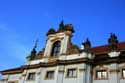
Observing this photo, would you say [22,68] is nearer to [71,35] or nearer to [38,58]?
[38,58]

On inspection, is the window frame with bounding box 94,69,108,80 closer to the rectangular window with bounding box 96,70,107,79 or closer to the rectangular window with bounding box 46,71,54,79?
the rectangular window with bounding box 96,70,107,79

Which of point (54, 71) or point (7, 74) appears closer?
point (54, 71)

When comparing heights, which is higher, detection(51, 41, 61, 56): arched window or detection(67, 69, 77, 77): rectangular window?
detection(51, 41, 61, 56): arched window

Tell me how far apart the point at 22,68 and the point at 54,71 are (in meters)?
5.95

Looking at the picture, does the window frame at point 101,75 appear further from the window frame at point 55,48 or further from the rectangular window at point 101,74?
the window frame at point 55,48

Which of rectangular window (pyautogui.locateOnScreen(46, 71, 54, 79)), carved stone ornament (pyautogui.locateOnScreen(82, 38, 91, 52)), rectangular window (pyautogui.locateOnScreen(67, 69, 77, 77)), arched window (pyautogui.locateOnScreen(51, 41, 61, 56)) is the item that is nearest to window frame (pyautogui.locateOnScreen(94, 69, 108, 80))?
rectangular window (pyautogui.locateOnScreen(67, 69, 77, 77))

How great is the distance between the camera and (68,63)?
2655 cm

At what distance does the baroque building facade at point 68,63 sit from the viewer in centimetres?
2397

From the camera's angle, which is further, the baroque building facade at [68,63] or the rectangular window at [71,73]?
the rectangular window at [71,73]

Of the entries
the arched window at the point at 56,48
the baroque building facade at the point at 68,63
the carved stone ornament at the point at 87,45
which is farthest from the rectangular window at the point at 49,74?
the carved stone ornament at the point at 87,45

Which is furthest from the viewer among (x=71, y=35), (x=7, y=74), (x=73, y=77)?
(x=7, y=74)

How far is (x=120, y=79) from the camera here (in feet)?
75.0

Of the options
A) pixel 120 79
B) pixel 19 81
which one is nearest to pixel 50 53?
Answer: pixel 19 81

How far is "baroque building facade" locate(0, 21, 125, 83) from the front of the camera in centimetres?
2397
